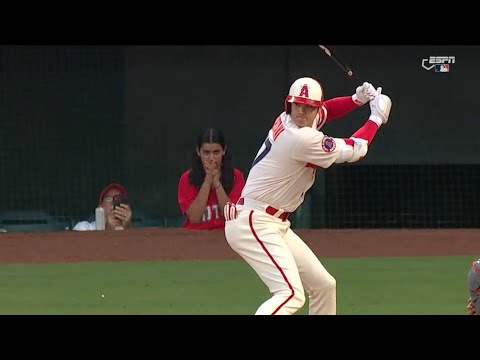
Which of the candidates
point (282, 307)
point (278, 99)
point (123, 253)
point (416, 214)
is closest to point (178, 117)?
point (278, 99)

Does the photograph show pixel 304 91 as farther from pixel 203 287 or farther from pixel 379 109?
pixel 203 287

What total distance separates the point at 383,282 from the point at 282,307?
9.34ft

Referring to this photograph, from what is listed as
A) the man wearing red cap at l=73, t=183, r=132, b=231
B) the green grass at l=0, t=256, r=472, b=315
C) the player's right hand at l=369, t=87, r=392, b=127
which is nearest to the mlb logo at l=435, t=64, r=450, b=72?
the green grass at l=0, t=256, r=472, b=315

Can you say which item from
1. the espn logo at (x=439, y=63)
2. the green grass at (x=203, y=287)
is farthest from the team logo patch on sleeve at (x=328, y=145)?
the espn logo at (x=439, y=63)

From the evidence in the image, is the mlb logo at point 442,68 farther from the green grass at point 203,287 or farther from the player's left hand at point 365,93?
the player's left hand at point 365,93

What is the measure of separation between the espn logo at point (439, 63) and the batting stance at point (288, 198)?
19.5ft

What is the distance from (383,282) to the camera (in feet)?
30.7

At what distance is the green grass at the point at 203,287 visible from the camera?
793 cm

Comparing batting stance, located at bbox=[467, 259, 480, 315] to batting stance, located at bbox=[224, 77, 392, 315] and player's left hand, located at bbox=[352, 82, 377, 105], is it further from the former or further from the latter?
player's left hand, located at bbox=[352, 82, 377, 105]

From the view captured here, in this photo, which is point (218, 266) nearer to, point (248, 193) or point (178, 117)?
point (178, 117)

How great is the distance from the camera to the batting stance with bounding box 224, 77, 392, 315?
6820 mm

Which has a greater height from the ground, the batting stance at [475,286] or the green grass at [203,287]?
the batting stance at [475,286]

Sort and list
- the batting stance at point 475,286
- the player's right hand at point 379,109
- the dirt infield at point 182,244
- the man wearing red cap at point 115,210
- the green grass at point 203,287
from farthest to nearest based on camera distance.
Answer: the man wearing red cap at point 115,210, the dirt infield at point 182,244, the green grass at point 203,287, the player's right hand at point 379,109, the batting stance at point 475,286

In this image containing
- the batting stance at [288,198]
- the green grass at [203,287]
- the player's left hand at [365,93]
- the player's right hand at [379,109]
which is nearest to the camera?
the batting stance at [288,198]
